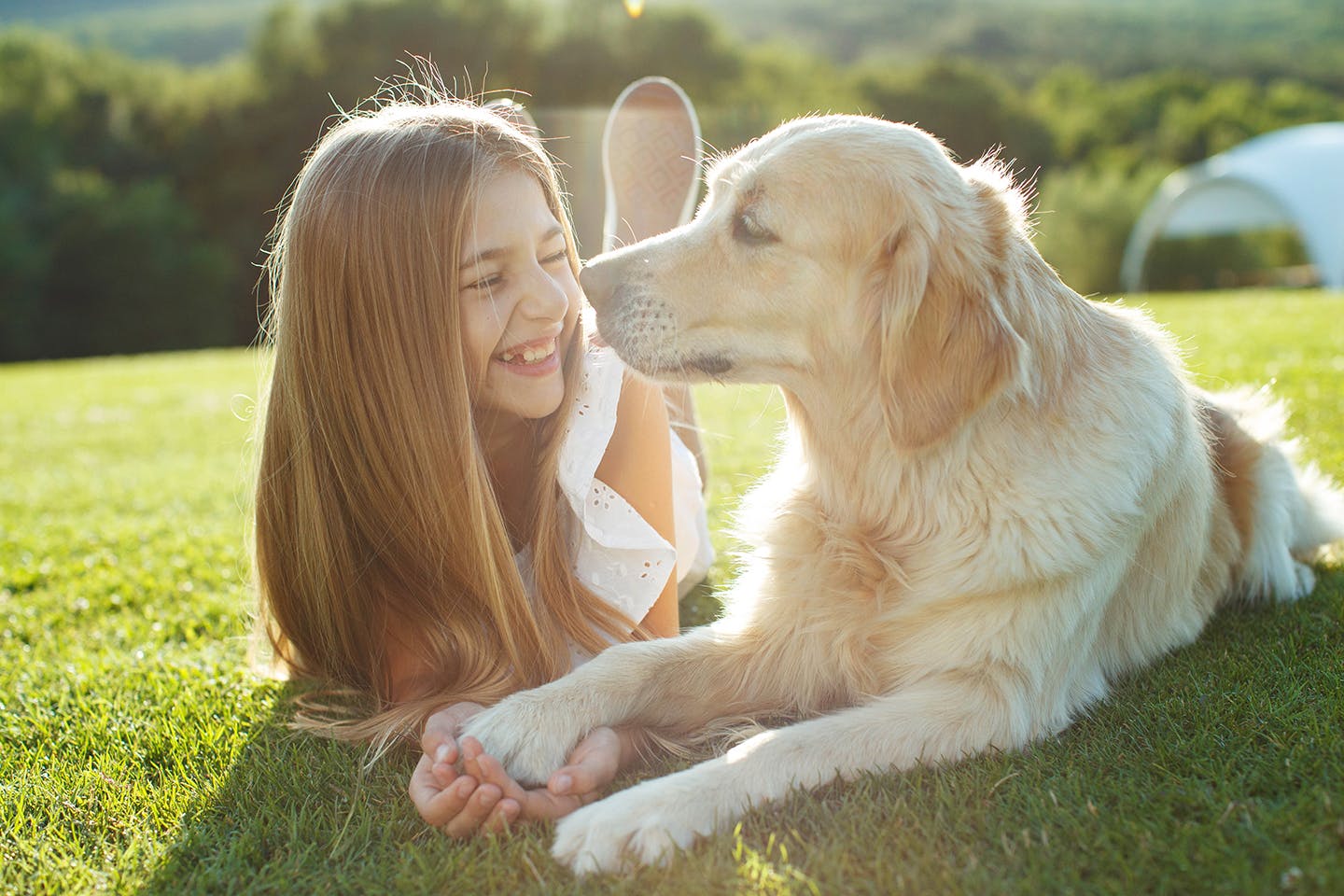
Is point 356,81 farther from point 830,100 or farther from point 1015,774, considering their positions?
point 1015,774

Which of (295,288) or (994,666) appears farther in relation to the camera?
(295,288)

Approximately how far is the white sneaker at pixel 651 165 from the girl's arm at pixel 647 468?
1508 millimetres

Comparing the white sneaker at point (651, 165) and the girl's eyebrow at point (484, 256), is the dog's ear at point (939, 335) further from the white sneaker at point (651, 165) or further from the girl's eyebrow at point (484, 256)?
the white sneaker at point (651, 165)

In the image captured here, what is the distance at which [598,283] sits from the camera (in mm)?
2617

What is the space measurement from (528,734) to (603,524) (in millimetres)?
784

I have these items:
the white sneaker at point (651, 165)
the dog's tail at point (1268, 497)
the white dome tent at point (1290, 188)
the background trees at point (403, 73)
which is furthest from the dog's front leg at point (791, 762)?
the background trees at point (403, 73)

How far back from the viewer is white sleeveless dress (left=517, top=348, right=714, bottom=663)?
2875 millimetres

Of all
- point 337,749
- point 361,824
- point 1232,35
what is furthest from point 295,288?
point 1232,35

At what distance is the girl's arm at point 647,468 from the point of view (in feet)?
9.75

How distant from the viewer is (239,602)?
3814 mm

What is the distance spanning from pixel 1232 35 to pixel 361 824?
55550 mm

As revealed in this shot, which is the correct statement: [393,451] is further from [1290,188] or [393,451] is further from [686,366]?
[1290,188]

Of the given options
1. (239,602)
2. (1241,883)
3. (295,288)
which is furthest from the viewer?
(239,602)

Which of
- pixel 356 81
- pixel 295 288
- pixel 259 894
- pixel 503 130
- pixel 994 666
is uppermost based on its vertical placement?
pixel 356 81
